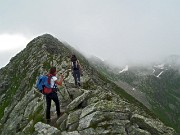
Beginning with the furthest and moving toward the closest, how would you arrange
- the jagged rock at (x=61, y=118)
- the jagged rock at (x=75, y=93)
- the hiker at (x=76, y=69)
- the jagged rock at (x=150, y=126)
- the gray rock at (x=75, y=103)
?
the hiker at (x=76, y=69)
the jagged rock at (x=75, y=93)
the gray rock at (x=75, y=103)
the jagged rock at (x=61, y=118)
the jagged rock at (x=150, y=126)

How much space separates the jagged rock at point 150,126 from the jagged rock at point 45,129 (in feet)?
23.0

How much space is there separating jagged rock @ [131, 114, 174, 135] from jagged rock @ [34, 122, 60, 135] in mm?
7009

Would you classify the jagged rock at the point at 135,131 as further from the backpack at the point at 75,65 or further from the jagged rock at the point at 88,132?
the backpack at the point at 75,65

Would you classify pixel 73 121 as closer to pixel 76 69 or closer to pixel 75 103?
pixel 75 103

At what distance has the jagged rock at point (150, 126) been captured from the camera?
91.0ft

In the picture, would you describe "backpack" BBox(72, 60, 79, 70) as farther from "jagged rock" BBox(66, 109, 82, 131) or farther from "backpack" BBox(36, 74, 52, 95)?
"backpack" BBox(36, 74, 52, 95)

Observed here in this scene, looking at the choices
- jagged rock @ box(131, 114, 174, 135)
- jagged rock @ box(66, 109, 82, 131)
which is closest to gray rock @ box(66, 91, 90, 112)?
jagged rock @ box(66, 109, 82, 131)

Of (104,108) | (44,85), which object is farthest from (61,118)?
(104,108)

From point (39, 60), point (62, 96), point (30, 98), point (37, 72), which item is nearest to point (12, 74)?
point (39, 60)

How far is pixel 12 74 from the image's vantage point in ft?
326

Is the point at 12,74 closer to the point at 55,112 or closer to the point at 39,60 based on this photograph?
the point at 39,60

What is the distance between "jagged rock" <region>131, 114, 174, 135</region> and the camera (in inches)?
1092

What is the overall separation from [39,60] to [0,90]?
14.8 metres

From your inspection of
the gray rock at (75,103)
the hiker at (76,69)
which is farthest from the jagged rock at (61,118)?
the hiker at (76,69)
